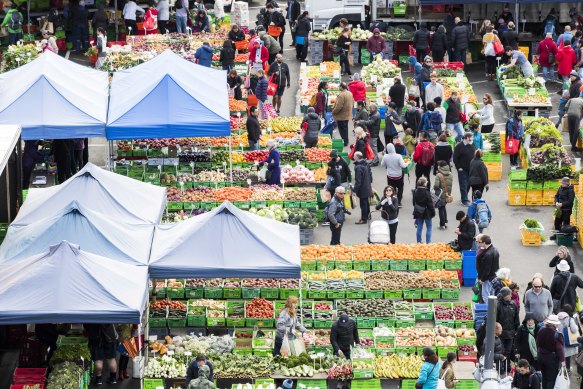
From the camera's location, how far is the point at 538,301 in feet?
76.8

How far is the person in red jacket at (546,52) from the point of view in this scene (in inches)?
1532

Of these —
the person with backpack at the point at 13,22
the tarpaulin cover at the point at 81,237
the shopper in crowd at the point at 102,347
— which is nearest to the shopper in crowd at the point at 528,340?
the tarpaulin cover at the point at 81,237

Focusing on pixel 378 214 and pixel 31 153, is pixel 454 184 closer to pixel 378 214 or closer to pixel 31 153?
pixel 378 214

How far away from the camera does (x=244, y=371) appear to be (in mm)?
22141

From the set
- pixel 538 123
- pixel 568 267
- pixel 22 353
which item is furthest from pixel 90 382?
Answer: pixel 538 123

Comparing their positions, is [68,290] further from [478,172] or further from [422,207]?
[478,172]

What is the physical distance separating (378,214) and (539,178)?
11.7 feet

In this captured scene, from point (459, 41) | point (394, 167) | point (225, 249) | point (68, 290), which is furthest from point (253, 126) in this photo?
point (68, 290)

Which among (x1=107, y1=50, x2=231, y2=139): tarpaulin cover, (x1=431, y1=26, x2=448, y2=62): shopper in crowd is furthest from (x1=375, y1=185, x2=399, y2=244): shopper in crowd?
(x1=431, y1=26, x2=448, y2=62): shopper in crowd

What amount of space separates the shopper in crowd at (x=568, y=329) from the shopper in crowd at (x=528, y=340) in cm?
85

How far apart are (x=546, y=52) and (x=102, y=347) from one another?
2020cm

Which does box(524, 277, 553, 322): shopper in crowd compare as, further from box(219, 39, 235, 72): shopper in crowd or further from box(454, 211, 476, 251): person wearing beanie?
box(219, 39, 235, 72): shopper in crowd

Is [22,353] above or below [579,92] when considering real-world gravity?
below

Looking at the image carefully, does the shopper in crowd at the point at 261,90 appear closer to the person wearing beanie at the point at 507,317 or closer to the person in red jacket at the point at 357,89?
the person in red jacket at the point at 357,89
